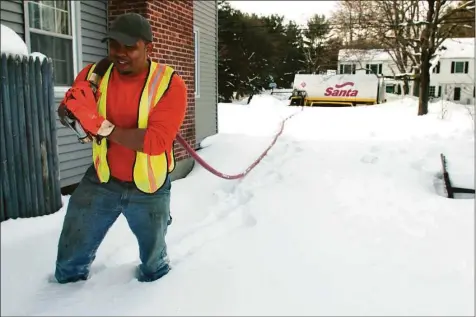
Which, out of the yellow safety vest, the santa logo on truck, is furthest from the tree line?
the yellow safety vest

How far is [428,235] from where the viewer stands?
3973mm

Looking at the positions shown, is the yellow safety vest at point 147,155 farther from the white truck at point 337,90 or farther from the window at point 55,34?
the white truck at point 337,90

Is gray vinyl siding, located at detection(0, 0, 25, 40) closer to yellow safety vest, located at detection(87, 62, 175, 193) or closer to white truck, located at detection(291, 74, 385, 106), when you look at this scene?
yellow safety vest, located at detection(87, 62, 175, 193)

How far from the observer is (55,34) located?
227 inches

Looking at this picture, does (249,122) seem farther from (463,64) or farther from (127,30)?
(463,64)

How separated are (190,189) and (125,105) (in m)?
3.71

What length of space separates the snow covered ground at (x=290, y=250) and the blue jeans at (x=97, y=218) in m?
0.16

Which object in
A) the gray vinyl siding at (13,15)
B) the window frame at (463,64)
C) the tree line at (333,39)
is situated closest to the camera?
the gray vinyl siding at (13,15)

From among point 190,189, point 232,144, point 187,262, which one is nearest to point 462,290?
point 187,262

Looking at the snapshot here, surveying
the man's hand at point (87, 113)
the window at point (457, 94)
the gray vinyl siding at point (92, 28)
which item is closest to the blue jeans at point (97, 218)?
the man's hand at point (87, 113)

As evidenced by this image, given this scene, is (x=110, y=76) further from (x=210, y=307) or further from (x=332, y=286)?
(x=332, y=286)

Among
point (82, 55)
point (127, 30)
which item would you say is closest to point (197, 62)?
point (82, 55)

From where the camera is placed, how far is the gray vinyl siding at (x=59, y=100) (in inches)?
232

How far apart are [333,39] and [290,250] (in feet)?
160
